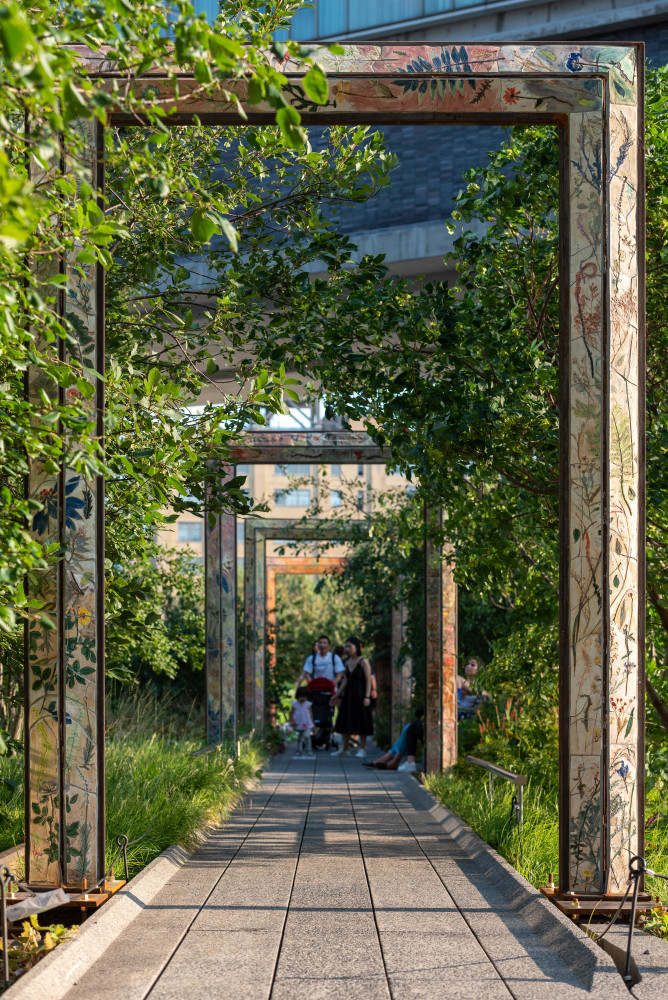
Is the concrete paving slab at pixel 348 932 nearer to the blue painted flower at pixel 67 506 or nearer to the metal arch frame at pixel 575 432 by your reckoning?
the metal arch frame at pixel 575 432

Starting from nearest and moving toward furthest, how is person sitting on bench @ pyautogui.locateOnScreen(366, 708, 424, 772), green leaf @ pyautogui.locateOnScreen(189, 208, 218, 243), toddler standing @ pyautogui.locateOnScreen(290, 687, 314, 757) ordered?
green leaf @ pyautogui.locateOnScreen(189, 208, 218, 243) → person sitting on bench @ pyautogui.locateOnScreen(366, 708, 424, 772) → toddler standing @ pyautogui.locateOnScreen(290, 687, 314, 757)

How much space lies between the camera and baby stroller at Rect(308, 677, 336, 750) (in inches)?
635

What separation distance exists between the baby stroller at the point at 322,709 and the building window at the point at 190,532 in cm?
4215

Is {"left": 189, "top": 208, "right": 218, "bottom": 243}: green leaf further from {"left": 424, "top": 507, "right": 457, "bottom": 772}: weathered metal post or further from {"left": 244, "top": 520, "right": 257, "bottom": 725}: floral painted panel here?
{"left": 244, "top": 520, "right": 257, "bottom": 725}: floral painted panel

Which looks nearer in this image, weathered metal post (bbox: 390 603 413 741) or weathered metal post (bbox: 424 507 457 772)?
weathered metal post (bbox: 424 507 457 772)

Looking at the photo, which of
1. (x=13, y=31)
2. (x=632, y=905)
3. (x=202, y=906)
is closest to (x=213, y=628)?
(x=202, y=906)

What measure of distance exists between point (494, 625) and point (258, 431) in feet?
12.2

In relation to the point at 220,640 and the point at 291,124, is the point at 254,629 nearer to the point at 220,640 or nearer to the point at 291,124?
the point at 220,640

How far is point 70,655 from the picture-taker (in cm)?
394

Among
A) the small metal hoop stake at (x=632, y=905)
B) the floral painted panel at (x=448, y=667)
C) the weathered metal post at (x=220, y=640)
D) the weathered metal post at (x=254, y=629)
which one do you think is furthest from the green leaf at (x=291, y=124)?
the weathered metal post at (x=254, y=629)

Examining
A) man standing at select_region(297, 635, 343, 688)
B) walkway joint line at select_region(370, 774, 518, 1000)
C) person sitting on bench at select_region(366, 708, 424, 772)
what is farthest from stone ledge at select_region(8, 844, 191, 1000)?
man standing at select_region(297, 635, 343, 688)

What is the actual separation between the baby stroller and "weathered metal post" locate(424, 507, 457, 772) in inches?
236

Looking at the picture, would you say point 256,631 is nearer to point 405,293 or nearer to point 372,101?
point 405,293

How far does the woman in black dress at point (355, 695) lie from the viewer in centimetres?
1378
